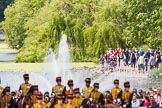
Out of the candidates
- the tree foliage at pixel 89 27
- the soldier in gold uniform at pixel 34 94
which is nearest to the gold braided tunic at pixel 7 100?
the soldier in gold uniform at pixel 34 94

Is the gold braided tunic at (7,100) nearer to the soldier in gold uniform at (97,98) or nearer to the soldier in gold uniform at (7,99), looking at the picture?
the soldier in gold uniform at (7,99)

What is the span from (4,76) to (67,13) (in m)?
10.6

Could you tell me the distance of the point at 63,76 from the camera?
33969 mm

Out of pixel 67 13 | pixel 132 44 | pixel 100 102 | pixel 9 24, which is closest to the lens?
pixel 100 102

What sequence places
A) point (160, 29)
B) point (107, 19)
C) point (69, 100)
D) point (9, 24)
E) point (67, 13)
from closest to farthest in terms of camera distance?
point (69, 100), point (160, 29), point (107, 19), point (67, 13), point (9, 24)

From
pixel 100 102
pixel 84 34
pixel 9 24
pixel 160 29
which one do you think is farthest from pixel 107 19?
pixel 100 102

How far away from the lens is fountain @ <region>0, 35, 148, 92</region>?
1223 inches

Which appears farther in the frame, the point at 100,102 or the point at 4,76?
the point at 4,76

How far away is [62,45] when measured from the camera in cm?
4634

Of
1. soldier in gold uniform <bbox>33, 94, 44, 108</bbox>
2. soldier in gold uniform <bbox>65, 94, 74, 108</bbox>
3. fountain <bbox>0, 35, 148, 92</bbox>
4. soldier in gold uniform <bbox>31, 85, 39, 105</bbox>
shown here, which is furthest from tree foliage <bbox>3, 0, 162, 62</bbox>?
soldier in gold uniform <bbox>65, 94, 74, 108</bbox>

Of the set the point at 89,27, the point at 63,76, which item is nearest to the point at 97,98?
the point at 63,76

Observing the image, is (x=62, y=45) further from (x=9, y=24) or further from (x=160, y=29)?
(x=9, y=24)

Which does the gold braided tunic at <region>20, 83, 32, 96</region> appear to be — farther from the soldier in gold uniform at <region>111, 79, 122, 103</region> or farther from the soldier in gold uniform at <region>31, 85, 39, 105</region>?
the soldier in gold uniform at <region>111, 79, 122, 103</region>

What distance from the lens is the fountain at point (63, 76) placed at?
102ft
